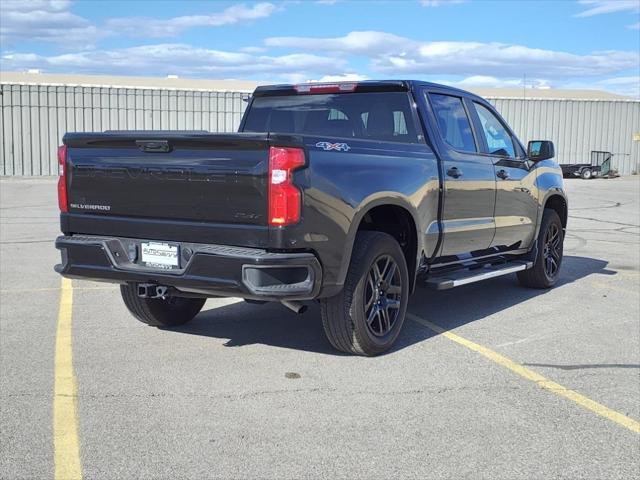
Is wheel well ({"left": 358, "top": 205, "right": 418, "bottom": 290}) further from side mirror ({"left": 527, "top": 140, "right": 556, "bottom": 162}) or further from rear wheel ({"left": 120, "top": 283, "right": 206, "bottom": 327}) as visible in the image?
side mirror ({"left": 527, "top": 140, "right": 556, "bottom": 162})

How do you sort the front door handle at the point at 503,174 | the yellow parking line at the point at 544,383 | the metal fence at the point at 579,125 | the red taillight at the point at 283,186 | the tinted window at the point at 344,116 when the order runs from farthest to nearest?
the metal fence at the point at 579,125
the front door handle at the point at 503,174
the tinted window at the point at 344,116
the red taillight at the point at 283,186
the yellow parking line at the point at 544,383

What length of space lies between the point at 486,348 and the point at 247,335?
6.37 ft

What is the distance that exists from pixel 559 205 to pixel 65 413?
6316mm

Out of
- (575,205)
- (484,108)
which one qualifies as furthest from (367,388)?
(575,205)

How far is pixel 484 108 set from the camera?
729 cm

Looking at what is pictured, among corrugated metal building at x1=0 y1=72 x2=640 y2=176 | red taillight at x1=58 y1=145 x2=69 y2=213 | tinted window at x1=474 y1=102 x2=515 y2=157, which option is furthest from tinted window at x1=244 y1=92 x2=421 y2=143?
corrugated metal building at x1=0 y1=72 x2=640 y2=176

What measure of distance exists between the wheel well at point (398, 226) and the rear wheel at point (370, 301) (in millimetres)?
242

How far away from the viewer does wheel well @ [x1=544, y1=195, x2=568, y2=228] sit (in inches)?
331

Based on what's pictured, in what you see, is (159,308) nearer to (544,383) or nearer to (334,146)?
(334,146)

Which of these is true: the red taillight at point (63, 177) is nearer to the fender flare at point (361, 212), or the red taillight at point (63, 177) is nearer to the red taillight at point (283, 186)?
the red taillight at point (283, 186)

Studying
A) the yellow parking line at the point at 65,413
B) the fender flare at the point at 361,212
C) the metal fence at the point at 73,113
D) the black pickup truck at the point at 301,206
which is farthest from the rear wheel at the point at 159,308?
the metal fence at the point at 73,113

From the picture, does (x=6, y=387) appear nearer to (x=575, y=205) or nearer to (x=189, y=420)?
(x=189, y=420)

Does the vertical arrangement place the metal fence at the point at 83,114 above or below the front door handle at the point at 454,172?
above

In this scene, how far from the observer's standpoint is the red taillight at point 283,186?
14.4 feet
